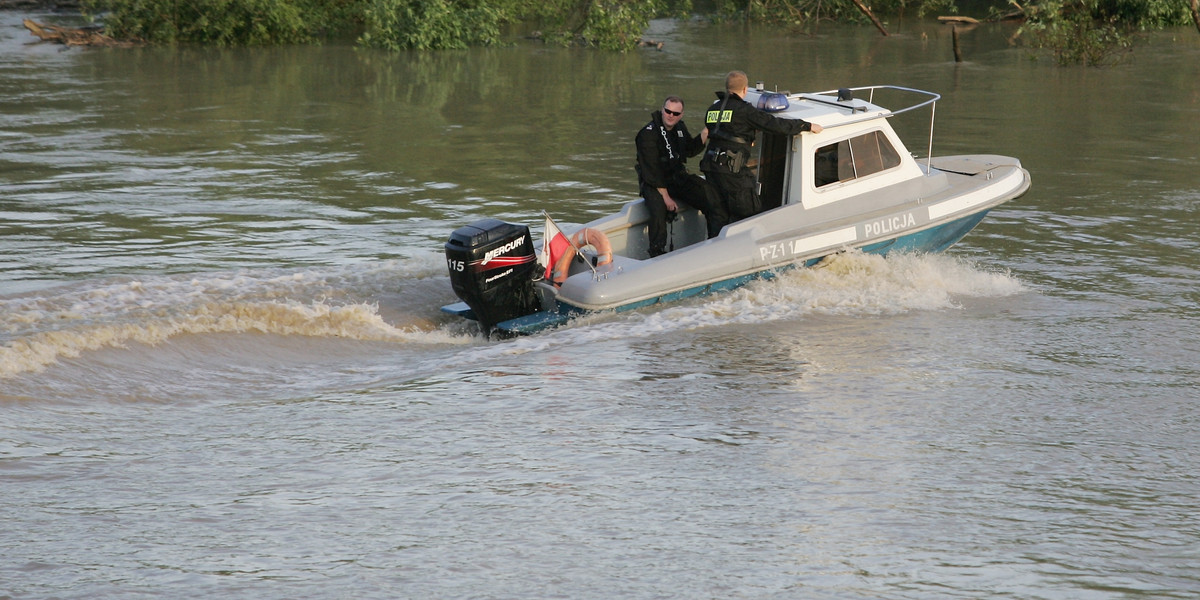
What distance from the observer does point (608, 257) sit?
8.77 meters

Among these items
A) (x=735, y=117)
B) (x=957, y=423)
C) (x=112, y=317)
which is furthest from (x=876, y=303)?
(x=112, y=317)

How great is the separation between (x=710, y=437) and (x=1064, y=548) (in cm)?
201

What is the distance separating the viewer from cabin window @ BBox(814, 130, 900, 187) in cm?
941

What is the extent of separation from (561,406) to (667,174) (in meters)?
2.99

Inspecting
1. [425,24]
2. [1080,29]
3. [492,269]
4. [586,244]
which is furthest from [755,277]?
[425,24]

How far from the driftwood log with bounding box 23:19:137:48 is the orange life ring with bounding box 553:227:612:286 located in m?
22.6

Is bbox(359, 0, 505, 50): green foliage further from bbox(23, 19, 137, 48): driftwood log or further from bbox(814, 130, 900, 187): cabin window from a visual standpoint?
bbox(814, 130, 900, 187): cabin window

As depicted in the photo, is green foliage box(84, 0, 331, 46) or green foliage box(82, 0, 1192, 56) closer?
green foliage box(82, 0, 1192, 56)

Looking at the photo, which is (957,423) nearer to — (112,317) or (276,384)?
(276,384)

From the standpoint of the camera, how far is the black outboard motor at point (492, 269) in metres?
8.15

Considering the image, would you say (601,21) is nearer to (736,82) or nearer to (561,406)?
(736,82)

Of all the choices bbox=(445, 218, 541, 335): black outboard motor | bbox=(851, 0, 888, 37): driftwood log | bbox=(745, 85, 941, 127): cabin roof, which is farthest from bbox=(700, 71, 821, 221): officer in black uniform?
bbox=(851, 0, 888, 37): driftwood log

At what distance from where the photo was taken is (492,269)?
8.25m

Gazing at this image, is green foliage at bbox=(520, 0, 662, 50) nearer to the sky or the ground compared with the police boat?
nearer to the sky
